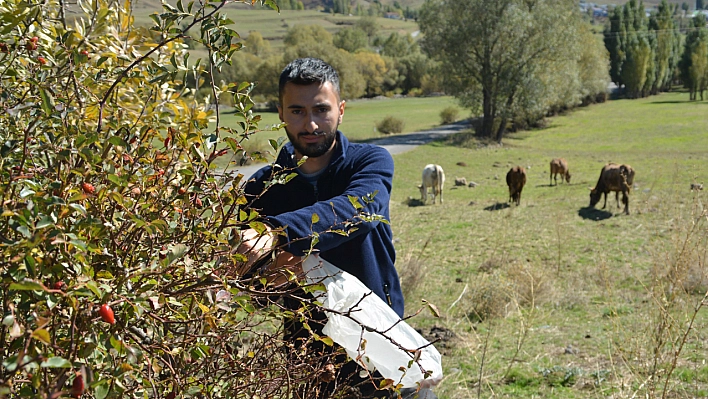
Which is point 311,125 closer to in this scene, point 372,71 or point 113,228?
point 113,228

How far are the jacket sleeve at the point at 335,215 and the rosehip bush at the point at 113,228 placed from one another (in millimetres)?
191

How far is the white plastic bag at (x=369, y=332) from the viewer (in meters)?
2.27

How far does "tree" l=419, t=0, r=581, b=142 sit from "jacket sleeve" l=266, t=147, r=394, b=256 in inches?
1307

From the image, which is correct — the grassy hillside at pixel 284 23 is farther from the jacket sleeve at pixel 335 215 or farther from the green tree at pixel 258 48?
the jacket sleeve at pixel 335 215

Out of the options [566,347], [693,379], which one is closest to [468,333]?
[566,347]

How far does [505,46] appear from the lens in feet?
112

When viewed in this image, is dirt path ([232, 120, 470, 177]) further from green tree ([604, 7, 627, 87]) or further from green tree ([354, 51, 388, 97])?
green tree ([354, 51, 388, 97])

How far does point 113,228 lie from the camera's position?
→ 4.67 feet

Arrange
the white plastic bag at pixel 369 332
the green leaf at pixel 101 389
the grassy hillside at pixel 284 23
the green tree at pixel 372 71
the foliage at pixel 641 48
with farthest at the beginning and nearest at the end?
1. the grassy hillside at pixel 284 23
2. the green tree at pixel 372 71
3. the foliage at pixel 641 48
4. the white plastic bag at pixel 369 332
5. the green leaf at pixel 101 389

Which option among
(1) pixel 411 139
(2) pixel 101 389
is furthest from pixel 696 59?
(2) pixel 101 389

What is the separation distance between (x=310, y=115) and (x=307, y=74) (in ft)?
0.59

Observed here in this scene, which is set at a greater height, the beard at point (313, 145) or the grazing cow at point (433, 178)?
the beard at point (313, 145)

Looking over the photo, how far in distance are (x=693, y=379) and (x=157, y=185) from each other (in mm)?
5319

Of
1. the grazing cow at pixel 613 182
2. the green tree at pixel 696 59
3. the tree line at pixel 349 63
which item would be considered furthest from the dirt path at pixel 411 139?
the green tree at pixel 696 59
